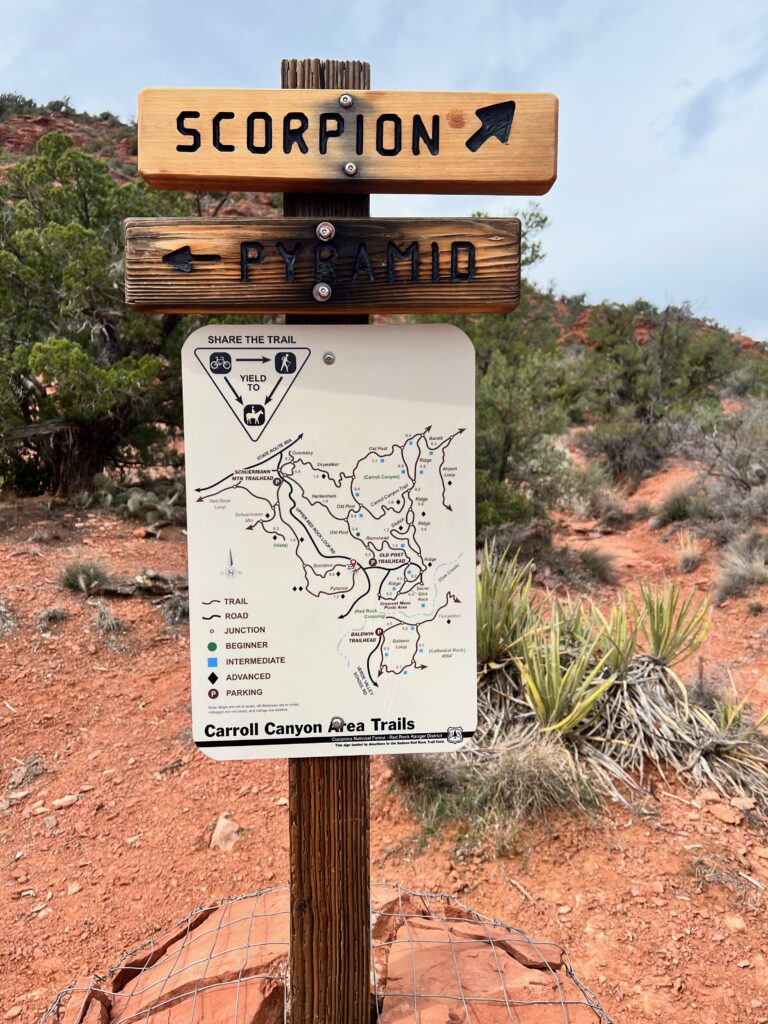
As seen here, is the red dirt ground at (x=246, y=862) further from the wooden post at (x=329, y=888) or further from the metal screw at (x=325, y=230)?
the metal screw at (x=325, y=230)

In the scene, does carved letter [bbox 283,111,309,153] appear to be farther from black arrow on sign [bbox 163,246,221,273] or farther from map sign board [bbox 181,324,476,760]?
map sign board [bbox 181,324,476,760]

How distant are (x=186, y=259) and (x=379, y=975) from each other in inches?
82.5

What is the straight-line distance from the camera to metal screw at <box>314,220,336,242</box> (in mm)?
1592

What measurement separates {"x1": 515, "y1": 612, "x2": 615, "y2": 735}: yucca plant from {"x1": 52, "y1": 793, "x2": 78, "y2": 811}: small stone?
2.35m

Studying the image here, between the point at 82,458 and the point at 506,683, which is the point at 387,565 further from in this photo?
the point at 82,458

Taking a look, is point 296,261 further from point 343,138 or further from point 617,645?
point 617,645

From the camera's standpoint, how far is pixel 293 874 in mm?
1769

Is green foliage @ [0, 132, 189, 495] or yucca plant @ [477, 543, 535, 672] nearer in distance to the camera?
yucca plant @ [477, 543, 535, 672]

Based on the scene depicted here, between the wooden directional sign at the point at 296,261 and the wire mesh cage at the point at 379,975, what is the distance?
6.16 feet

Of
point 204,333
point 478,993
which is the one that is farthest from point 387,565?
point 478,993

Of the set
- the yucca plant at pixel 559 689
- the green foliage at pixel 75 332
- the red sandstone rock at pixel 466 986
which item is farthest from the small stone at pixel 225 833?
the green foliage at pixel 75 332

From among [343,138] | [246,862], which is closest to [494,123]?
[343,138]

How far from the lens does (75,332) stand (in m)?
7.69

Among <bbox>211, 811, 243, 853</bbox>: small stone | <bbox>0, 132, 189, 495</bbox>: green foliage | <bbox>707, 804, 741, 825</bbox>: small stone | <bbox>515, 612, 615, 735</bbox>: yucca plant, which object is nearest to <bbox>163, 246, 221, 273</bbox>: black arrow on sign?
<bbox>211, 811, 243, 853</bbox>: small stone
